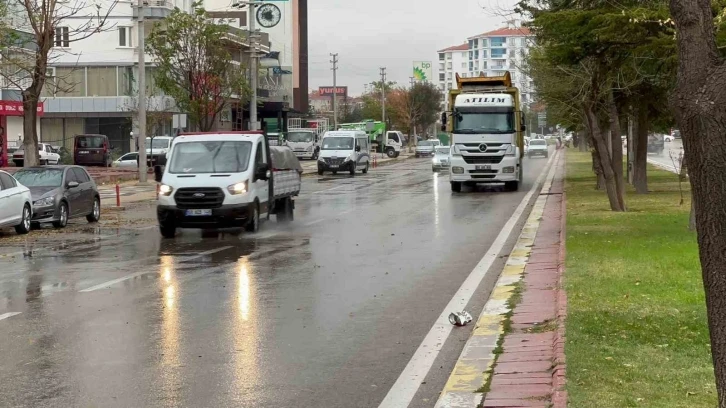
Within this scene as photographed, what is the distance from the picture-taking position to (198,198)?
21781mm

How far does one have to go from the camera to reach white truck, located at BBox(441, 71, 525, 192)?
120 ft

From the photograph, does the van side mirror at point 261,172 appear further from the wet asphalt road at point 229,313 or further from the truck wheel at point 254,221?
the wet asphalt road at point 229,313

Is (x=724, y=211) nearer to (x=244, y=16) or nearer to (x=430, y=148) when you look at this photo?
(x=430, y=148)

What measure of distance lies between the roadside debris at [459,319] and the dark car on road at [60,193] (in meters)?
15.6

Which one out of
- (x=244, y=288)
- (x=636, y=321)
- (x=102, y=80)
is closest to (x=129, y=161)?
(x=102, y=80)

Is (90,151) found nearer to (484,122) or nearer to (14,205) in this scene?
(484,122)

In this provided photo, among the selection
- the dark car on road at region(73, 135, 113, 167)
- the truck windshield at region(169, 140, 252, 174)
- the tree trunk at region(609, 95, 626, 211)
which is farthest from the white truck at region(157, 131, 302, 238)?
the dark car on road at region(73, 135, 113, 167)

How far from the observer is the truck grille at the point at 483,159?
3678 cm

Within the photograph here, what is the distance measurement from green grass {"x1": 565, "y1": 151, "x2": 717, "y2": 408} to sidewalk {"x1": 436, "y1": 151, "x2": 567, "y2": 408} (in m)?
0.16

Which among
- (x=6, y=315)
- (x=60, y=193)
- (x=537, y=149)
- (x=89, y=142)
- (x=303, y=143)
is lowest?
(x=6, y=315)

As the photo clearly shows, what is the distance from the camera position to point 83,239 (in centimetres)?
2212

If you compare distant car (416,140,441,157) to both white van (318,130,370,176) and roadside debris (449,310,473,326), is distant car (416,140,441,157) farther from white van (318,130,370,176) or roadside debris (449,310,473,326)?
roadside debris (449,310,473,326)

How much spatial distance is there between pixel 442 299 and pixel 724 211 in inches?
282

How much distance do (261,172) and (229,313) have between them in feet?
37.9
